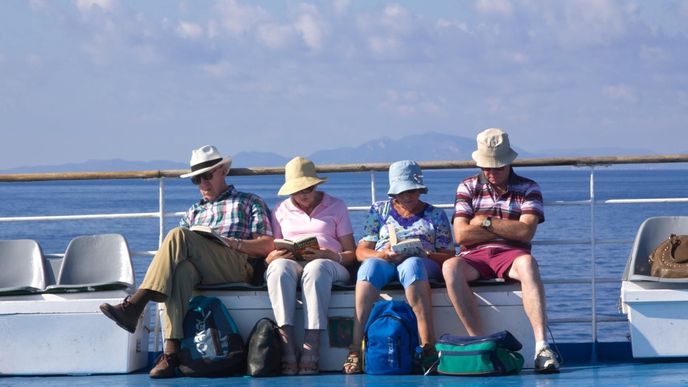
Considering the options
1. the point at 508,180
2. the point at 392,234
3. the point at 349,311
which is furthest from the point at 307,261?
the point at 508,180

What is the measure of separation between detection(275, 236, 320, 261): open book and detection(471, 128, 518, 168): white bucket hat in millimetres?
879

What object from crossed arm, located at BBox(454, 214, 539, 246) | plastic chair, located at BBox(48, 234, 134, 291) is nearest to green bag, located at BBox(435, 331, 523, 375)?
crossed arm, located at BBox(454, 214, 539, 246)

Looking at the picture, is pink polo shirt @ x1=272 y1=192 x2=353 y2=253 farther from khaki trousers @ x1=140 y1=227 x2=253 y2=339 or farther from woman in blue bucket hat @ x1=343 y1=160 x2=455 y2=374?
khaki trousers @ x1=140 y1=227 x2=253 y2=339

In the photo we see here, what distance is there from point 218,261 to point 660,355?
7.01ft

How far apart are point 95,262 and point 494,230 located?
2.03m

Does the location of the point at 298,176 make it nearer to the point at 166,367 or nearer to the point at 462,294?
the point at 462,294

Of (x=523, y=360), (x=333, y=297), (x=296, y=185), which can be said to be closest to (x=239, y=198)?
(x=296, y=185)

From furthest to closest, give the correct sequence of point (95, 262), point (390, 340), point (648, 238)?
point (95, 262)
point (648, 238)
point (390, 340)

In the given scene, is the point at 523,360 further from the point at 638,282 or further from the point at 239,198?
the point at 239,198

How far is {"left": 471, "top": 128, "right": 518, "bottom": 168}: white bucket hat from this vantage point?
568 centimetres

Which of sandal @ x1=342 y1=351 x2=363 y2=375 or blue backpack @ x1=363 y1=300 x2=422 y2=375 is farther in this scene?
sandal @ x1=342 y1=351 x2=363 y2=375

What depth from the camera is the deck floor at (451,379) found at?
16.8 feet

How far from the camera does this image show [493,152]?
568cm

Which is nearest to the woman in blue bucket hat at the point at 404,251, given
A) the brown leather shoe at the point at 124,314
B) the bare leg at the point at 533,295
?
the bare leg at the point at 533,295
